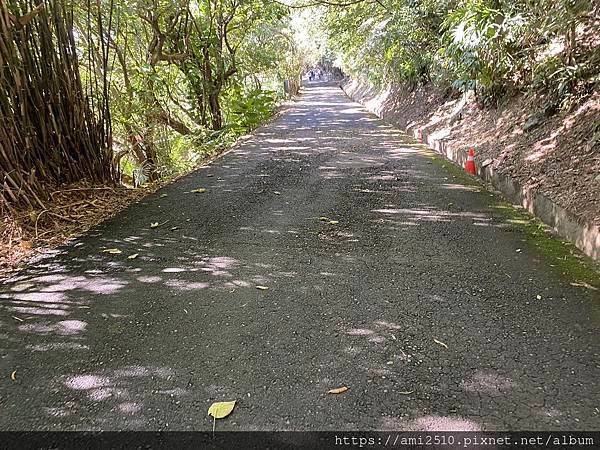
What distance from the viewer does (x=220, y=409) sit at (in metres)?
1.70

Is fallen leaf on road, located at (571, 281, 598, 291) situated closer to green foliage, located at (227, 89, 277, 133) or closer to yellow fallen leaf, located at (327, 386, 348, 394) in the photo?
yellow fallen leaf, located at (327, 386, 348, 394)

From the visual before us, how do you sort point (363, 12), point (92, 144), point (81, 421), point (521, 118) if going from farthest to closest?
point (363, 12)
point (521, 118)
point (92, 144)
point (81, 421)

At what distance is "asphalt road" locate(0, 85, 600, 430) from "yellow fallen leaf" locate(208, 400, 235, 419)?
1.2 inches

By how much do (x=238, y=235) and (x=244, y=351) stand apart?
1.62 meters

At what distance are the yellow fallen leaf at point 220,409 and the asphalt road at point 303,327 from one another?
29 millimetres

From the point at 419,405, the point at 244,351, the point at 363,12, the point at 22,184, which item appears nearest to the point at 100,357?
the point at 244,351

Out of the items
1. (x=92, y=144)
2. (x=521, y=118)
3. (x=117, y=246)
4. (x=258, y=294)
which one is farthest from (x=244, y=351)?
(x=521, y=118)

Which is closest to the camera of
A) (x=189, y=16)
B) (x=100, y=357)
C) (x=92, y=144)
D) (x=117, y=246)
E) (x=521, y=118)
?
(x=100, y=357)

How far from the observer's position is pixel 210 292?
2641 millimetres

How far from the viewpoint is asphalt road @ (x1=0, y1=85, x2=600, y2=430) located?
5.58ft

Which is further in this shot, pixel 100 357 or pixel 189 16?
pixel 189 16

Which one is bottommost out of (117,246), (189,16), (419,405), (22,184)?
(419,405)

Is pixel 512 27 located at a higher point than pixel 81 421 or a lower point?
higher

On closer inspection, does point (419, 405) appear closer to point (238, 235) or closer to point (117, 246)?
point (238, 235)
